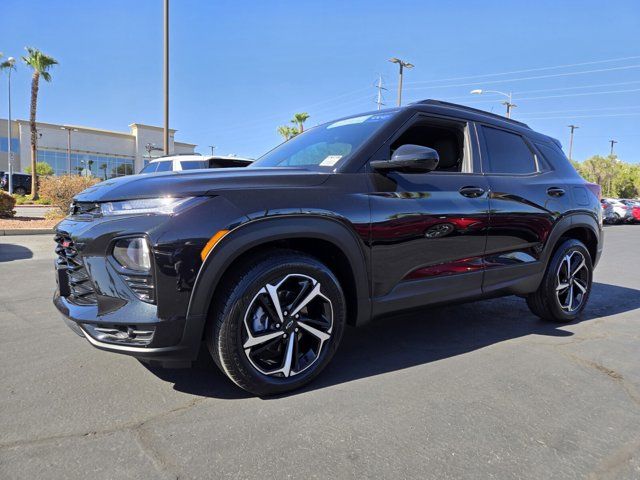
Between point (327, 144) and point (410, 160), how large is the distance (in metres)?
0.83

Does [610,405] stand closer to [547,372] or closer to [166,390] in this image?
[547,372]

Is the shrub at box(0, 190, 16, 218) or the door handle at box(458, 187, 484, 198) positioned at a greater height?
the door handle at box(458, 187, 484, 198)

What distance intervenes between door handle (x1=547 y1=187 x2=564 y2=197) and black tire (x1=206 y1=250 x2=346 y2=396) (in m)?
2.50

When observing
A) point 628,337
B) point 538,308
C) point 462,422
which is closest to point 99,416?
point 462,422

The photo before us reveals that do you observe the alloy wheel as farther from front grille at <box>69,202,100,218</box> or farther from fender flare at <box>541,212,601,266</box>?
front grille at <box>69,202,100,218</box>

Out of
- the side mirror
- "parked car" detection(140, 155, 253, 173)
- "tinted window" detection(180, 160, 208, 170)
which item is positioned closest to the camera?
the side mirror

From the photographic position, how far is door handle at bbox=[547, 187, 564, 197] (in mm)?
4164

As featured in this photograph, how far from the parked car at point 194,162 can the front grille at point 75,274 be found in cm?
674

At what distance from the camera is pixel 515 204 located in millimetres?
3803

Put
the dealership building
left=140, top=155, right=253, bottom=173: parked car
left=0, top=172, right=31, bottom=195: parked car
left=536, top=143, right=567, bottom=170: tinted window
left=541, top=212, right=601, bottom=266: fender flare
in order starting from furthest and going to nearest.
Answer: the dealership building → left=0, top=172, right=31, bottom=195: parked car → left=140, top=155, right=253, bottom=173: parked car → left=536, top=143, right=567, bottom=170: tinted window → left=541, top=212, right=601, bottom=266: fender flare

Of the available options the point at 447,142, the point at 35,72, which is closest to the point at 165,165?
the point at 447,142

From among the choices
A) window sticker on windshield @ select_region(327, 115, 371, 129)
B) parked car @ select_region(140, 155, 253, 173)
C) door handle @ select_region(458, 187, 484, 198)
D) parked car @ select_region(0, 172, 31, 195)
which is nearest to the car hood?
window sticker on windshield @ select_region(327, 115, 371, 129)

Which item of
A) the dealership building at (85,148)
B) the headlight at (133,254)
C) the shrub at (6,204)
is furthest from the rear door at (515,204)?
the dealership building at (85,148)

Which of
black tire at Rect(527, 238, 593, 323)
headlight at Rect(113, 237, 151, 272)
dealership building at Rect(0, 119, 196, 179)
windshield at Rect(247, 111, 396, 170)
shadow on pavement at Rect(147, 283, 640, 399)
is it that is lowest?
shadow on pavement at Rect(147, 283, 640, 399)
